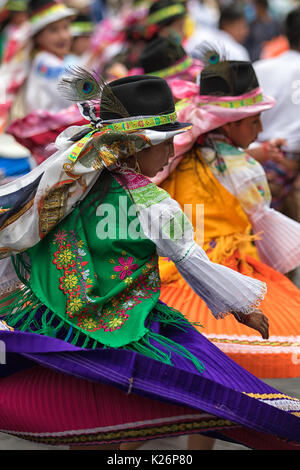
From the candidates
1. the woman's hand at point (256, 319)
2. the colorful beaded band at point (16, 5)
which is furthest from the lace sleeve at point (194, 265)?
the colorful beaded band at point (16, 5)

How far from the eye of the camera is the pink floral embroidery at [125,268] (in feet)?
6.95

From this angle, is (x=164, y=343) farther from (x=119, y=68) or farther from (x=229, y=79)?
(x=119, y=68)

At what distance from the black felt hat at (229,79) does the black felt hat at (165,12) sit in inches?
111

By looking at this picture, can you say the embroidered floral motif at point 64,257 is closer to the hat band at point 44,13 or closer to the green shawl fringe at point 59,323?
the green shawl fringe at point 59,323

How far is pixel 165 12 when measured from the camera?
5.80 m

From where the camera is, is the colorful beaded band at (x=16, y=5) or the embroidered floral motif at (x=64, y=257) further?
the colorful beaded band at (x=16, y=5)

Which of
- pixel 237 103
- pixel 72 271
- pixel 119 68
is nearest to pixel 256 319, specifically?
pixel 72 271

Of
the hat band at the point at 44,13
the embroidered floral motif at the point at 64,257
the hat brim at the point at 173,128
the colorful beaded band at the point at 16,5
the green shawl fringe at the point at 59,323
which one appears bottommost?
the colorful beaded band at the point at 16,5

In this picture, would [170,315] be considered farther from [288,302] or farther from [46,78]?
[46,78]

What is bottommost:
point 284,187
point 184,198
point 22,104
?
point 284,187

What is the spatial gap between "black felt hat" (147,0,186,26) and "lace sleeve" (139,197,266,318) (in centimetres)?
400

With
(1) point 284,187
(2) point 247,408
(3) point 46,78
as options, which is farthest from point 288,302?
(3) point 46,78

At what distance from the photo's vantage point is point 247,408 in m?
1.97
